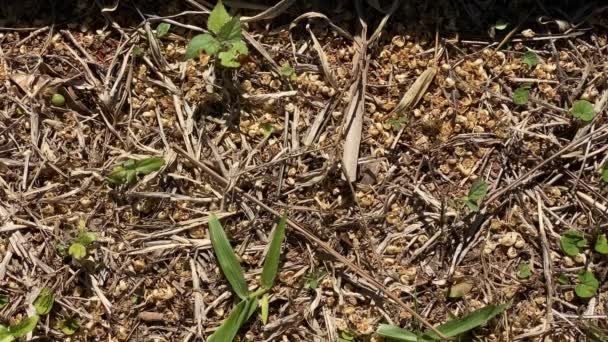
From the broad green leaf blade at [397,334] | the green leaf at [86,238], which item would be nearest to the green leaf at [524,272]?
the broad green leaf blade at [397,334]

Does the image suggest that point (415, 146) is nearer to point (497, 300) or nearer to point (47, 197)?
point (497, 300)

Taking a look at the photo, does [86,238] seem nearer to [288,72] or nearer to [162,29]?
[162,29]

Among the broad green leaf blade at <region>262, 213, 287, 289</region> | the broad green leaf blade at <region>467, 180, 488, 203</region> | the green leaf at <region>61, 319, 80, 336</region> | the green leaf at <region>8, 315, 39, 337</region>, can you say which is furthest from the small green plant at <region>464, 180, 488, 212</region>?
the green leaf at <region>8, 315, 39, 337</region>

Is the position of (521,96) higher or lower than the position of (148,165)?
higher

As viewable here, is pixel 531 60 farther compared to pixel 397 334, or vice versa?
pixel 531 60

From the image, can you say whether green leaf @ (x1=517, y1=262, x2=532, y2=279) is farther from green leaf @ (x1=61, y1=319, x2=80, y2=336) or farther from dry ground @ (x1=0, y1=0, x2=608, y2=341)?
green leaf @ (x1=61, y1=319, x2=80, y2=336)

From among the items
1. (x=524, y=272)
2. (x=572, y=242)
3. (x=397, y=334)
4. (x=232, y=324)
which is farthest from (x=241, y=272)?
(x=572, y=242)
